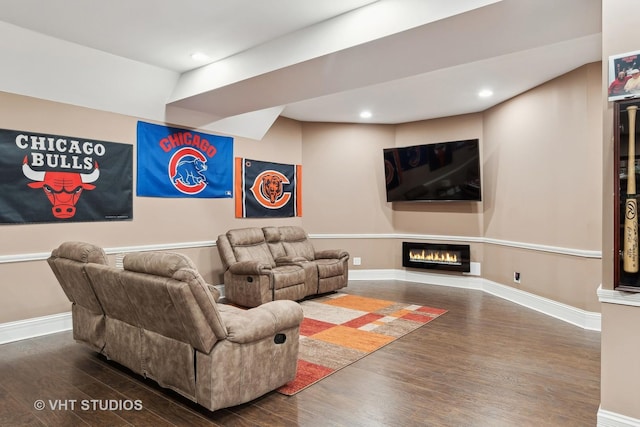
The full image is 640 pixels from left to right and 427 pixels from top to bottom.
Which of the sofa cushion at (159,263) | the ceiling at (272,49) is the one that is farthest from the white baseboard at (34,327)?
the ceiling at (272,49)

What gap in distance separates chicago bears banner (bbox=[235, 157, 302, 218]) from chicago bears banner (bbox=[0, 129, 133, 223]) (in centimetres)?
176

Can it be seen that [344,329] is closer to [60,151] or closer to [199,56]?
[199,56]

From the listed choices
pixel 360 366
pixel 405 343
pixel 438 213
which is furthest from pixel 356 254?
pixel 360 366

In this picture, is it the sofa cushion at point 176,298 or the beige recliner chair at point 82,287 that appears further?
the beige recliner chair at point 82,287

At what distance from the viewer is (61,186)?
14.0ft

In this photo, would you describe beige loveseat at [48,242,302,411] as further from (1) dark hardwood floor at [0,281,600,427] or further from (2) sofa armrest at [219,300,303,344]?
(1) dark hardwood floor at [0,281,600,427]

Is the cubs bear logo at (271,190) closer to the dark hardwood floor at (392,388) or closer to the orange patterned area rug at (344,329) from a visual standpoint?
the orange patterned area rug at (344,329)

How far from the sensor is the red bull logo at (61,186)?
411 cm

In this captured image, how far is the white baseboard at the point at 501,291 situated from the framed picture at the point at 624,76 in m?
3.02

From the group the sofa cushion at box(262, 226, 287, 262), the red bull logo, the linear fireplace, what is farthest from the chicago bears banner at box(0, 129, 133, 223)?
the linear fireplace

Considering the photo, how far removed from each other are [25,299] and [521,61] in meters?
5.77

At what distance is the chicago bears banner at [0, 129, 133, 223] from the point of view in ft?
13.0

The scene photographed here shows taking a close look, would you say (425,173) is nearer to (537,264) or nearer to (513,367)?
(537,264)

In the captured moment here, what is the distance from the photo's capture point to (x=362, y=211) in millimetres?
7363
